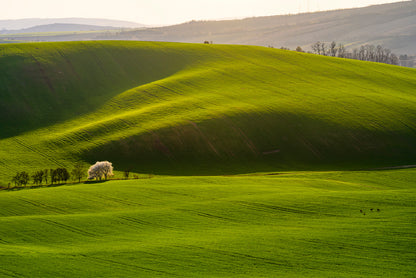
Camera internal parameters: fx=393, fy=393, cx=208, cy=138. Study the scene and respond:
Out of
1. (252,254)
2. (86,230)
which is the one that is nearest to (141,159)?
(86,230)

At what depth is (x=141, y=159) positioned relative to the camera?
56.7 metres

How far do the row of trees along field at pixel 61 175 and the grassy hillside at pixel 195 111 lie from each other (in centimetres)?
418

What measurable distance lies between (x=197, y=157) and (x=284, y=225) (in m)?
28.1

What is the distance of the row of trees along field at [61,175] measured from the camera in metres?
47.5

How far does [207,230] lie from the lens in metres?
29.7

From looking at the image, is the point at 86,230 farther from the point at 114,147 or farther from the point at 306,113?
the point at 306,113

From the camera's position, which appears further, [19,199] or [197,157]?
[197,157]

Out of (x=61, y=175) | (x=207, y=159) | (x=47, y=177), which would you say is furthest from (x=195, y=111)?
(x=47, y=177)

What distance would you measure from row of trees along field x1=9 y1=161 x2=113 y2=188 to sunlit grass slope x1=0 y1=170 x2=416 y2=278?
4.12 meters

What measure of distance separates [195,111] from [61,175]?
2752 cm

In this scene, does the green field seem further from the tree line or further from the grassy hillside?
the tree line

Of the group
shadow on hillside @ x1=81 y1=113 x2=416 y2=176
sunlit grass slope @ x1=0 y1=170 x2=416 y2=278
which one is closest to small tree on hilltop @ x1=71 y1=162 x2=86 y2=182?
shadow on hillside @ x1=81 y1=113 x2=416 y2=176

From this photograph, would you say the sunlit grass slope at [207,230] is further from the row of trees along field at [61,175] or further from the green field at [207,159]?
the row of trees along field at [61,175]

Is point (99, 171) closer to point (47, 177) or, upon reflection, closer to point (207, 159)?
point (47, 177)
